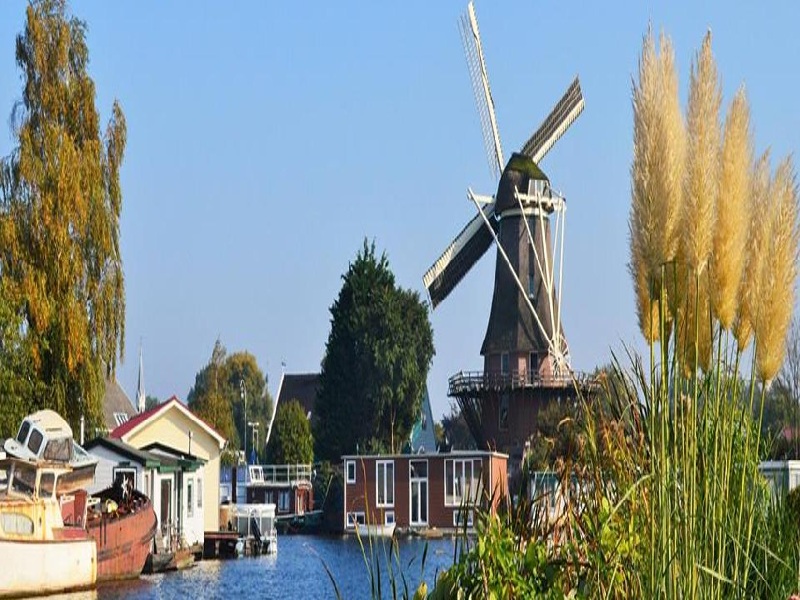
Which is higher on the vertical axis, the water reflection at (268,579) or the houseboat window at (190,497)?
the houseboat window at (190,497)

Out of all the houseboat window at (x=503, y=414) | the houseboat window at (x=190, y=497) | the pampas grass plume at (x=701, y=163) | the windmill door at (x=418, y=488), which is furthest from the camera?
the houseboat window at (x=503, y=414)

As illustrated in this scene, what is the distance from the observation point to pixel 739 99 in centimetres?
545

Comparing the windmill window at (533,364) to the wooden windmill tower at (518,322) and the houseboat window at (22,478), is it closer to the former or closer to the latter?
the wooden windmill tower at (518,322)

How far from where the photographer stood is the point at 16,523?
76.6ft

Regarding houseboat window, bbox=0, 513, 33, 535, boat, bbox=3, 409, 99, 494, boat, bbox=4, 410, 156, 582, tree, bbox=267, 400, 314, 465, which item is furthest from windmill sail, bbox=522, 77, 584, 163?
houseboat window, bbox=0, 513, 33, 535

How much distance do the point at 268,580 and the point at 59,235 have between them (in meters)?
8.20

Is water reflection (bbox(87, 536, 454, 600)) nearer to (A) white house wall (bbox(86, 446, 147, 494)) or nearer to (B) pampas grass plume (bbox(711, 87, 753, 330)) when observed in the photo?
(A) white house wall (bbox(86, 446, 147, 494))

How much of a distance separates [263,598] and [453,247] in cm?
3493

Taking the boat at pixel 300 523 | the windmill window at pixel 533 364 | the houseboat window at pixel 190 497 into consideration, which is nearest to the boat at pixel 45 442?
the houseboat window at pixel 190 497

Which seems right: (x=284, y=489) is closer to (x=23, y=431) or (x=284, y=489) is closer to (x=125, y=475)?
(x=125, y=475)

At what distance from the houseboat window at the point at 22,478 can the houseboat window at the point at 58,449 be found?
1.33 ft

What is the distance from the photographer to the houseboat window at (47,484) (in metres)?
25.5

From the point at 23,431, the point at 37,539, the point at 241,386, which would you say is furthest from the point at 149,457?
the point at 241,386

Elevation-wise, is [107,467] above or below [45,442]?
below
